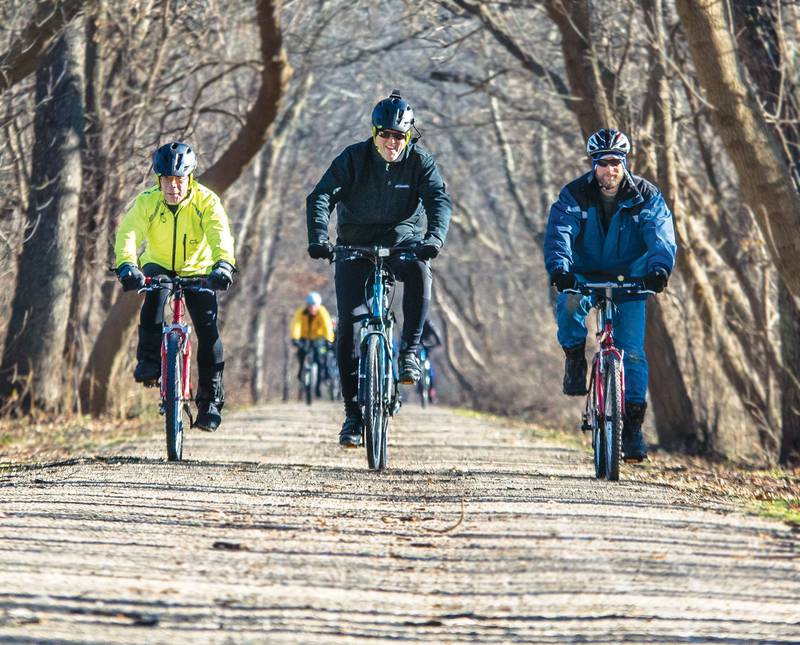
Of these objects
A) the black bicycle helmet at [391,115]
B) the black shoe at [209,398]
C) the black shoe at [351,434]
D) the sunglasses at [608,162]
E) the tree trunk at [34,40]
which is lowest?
the black shoe at [351,434]

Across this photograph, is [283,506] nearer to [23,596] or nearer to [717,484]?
[23,596]

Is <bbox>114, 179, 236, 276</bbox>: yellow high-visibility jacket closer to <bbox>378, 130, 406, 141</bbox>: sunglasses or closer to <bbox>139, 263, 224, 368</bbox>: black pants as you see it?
<bbox>139, 263, 224, 368</bbox>: black pants

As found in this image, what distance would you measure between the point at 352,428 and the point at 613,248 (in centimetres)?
197

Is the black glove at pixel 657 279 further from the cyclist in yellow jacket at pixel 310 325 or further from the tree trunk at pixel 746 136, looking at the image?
the cyclist in yellow jacket at pixel 310 325

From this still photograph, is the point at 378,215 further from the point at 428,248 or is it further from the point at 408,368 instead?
the point at 408,368

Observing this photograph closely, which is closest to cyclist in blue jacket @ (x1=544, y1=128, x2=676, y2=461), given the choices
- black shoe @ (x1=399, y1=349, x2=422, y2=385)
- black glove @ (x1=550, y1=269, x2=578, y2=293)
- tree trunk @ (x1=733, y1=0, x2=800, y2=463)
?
black glove @ (x1=550, y1=269, x2=578, y2=293)

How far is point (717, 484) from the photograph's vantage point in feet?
34.0

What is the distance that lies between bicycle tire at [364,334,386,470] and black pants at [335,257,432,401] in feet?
0.66

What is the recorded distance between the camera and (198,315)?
1045cm

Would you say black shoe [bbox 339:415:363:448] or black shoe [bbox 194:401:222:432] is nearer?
black shoe [bbox 339:415:363:448]

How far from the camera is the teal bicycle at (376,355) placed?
966 cm

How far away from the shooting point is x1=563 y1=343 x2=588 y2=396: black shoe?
987cm

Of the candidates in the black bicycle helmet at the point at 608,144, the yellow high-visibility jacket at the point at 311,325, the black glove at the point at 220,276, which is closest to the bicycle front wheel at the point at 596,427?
the black bicycle helmet at the point at 608,144

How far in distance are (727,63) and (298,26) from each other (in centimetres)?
1437
